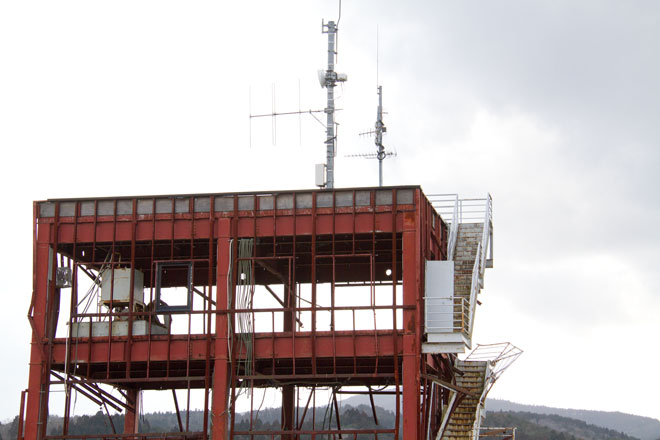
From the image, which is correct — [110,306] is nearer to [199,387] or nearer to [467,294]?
[199,387]

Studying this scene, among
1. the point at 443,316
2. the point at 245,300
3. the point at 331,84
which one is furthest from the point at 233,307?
the point at 331,84

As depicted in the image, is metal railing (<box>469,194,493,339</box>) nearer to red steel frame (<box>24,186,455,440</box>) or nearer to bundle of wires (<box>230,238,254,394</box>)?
red steel frame (<box>24,186,455,440</box>)

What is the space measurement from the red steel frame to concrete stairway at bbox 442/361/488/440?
1.32 m

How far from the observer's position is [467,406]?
4997 cm

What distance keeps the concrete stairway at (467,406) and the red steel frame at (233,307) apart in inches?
52.1

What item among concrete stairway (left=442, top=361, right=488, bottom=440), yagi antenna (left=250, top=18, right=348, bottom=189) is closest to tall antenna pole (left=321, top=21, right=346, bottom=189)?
yagi antenna (left=250, top=18, right=348, bottom=189)

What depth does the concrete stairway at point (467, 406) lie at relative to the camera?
160 ft

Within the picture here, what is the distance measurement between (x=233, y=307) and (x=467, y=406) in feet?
40.7

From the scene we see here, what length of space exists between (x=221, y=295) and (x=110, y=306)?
17.7 feet

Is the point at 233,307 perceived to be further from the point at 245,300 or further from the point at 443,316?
the point at 443,316

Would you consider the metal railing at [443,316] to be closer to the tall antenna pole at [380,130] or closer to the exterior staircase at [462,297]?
the exterior staircase at [462,297]

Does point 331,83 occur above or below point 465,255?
above

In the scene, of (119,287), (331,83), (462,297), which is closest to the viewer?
(462,297)

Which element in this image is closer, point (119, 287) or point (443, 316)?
point (443, 316)
